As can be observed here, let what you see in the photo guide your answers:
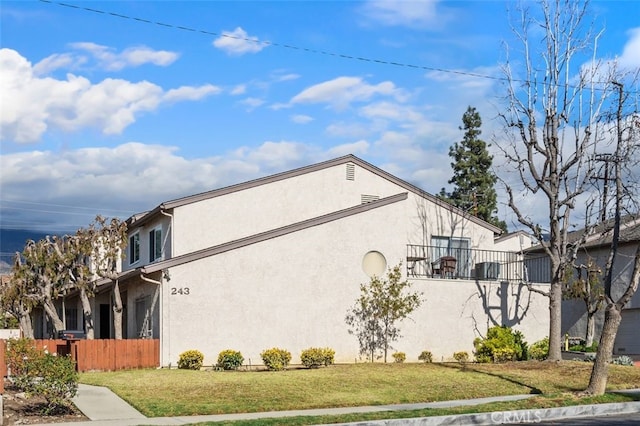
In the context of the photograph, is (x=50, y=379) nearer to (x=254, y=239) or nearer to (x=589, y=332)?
(x=254, y=239)

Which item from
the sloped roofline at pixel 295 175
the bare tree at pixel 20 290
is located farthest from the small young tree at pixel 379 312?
the bare tree at pixel 20 290

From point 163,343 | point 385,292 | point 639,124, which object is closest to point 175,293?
point 163,343

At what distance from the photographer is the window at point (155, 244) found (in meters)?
32.2

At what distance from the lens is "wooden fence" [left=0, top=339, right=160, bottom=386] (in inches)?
997

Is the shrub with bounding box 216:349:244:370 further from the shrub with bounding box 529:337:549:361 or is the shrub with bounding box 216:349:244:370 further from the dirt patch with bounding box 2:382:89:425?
the shrub with bounding box 529:337:549:361

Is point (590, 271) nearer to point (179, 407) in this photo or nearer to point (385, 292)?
point (385, 292)

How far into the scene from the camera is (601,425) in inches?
611

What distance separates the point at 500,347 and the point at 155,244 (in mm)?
13821

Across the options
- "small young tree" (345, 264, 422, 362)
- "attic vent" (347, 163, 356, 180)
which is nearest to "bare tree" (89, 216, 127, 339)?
"small young tree" (345, 264, 422, 362)

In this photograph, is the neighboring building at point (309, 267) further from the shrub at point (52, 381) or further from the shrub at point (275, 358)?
the shrub at point (52, 381)

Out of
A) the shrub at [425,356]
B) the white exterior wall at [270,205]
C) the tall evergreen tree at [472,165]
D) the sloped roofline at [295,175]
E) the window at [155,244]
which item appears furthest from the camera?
the tall evergreen tree at [472,165]

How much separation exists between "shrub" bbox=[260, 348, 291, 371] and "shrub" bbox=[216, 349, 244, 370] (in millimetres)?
809

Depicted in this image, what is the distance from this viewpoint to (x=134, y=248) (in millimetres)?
36156

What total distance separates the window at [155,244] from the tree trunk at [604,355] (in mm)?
17754
